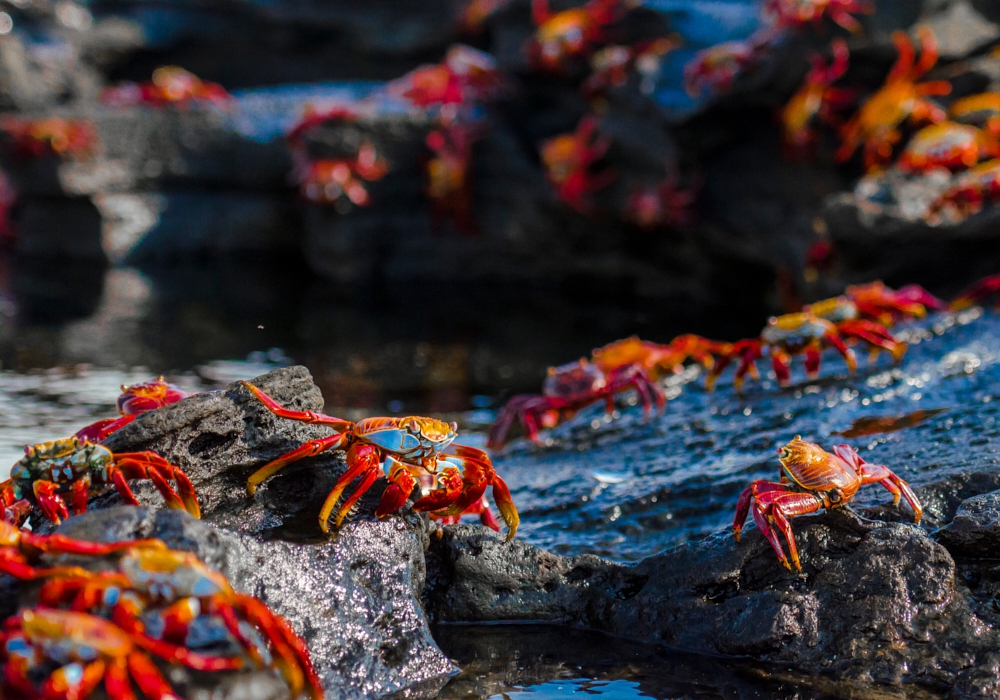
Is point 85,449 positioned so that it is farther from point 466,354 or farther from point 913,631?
point 466,354

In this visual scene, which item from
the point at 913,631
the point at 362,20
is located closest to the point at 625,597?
the point at 913,631

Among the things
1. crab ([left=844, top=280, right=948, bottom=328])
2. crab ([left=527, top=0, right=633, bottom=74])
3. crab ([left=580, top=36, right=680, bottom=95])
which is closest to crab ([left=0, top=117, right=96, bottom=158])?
crab ([left=527, top=0, right=633, bottom=74])

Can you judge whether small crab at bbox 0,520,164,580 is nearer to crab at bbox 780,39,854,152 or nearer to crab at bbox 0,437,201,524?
crab at bbox 0,437,201,524

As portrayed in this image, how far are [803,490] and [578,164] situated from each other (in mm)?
9721

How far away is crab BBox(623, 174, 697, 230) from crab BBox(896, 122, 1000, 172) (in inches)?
131

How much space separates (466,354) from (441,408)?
233cm

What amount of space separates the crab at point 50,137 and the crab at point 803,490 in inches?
572

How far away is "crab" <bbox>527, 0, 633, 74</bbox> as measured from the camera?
12531mm

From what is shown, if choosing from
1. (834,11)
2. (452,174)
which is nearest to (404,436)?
(834,11)

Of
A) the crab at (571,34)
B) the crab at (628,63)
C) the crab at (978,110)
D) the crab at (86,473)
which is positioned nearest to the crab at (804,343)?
the crab at (86,473)

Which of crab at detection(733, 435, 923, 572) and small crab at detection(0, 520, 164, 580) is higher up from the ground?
small crab at detection(0, 520, 164, 580)

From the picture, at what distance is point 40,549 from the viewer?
89.9 inches

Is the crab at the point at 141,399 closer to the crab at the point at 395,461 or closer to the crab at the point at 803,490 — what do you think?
the crab at the point at 395,461

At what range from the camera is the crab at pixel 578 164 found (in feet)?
40.8
